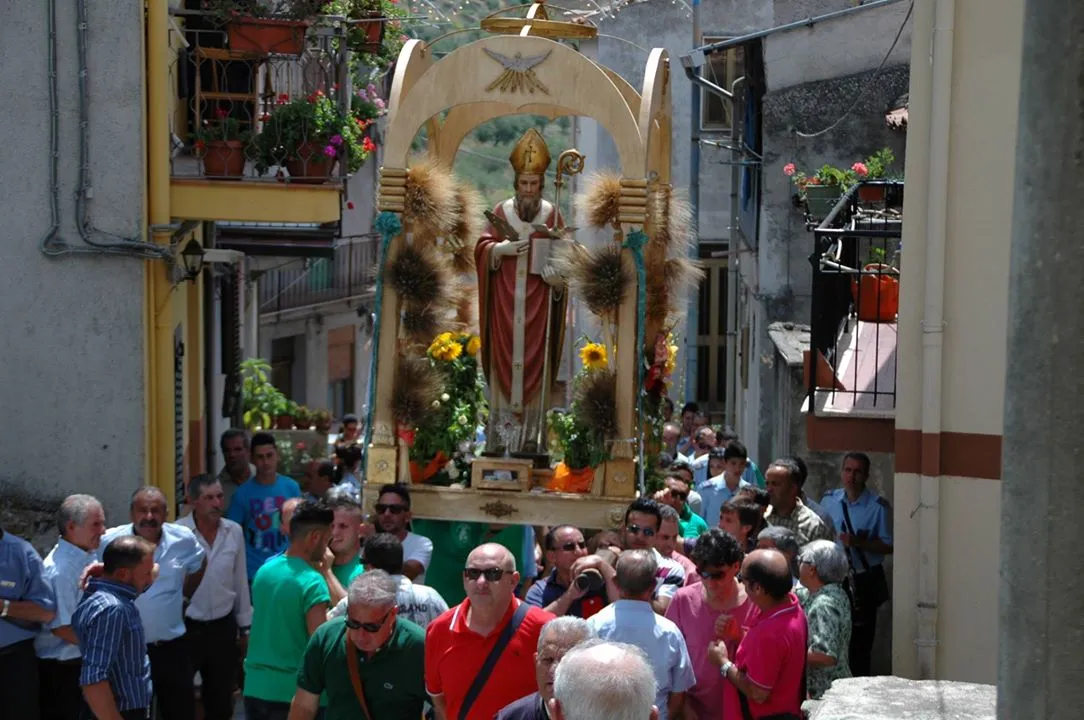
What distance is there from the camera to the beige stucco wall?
26.7ft

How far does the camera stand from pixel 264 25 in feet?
42.0

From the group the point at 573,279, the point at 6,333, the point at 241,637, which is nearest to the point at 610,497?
the point at 573,279

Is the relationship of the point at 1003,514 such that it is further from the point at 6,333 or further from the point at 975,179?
the point at 6,333

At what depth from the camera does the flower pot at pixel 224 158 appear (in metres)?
12.7

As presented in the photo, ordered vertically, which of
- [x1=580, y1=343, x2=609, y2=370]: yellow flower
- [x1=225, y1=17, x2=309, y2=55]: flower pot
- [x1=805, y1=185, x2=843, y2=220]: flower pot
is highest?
[x1=225, y1=17, x2=309, y2=55]: flower pot

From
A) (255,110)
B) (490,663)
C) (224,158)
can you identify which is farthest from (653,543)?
(255,110)

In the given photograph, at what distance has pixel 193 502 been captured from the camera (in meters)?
9.35

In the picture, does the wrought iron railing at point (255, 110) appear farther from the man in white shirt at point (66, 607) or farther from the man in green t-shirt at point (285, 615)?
the man in green t-shirt at point (285, 615)

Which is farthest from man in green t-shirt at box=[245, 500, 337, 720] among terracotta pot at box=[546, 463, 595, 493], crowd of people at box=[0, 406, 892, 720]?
terracotta pot at box=[546, 463, 595, 493]

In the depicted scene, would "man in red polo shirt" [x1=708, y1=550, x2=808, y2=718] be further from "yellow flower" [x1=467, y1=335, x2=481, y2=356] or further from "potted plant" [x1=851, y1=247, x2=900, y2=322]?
"yellow flower" [x1=467, y1=335, x2=481, y2=356]

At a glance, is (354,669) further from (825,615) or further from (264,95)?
(264,95)

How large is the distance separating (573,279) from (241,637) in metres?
3.08

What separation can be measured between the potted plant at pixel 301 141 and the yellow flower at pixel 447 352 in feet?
7.52

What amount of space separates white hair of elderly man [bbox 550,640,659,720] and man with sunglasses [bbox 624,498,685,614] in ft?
11.8
